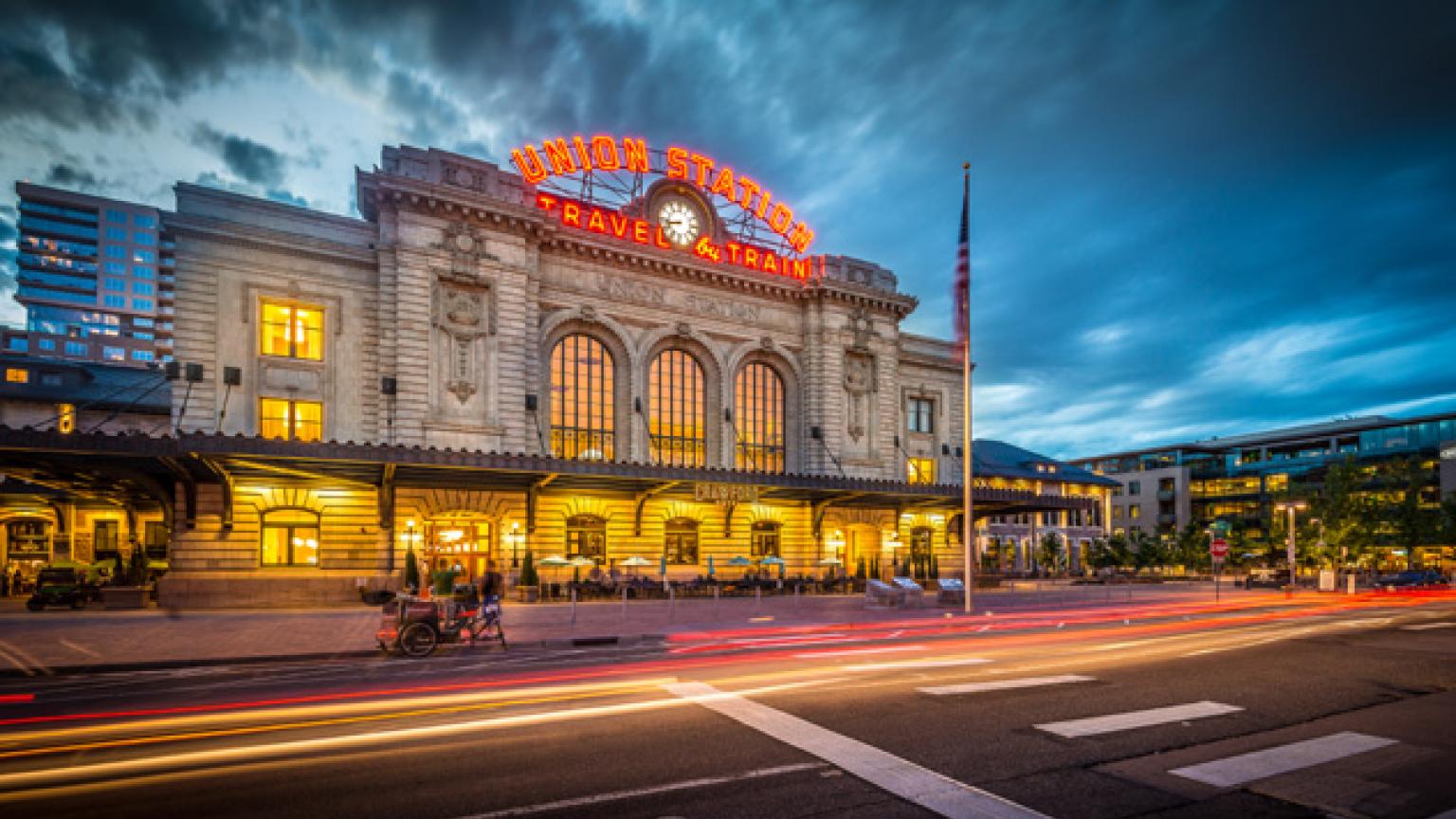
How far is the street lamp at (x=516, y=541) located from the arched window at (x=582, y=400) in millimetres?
4606

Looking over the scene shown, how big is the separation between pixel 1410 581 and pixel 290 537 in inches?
2561

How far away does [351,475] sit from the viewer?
3098 cm

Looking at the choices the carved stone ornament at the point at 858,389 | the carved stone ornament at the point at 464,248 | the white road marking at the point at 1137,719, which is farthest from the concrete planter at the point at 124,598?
the carved stone ornament at the point at 858,389

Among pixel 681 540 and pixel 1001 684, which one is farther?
pixel 681 540

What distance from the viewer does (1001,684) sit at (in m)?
12.3

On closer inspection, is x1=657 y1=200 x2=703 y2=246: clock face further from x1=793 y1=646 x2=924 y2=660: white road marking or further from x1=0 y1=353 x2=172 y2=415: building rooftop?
x1=0 y1=353 x2=172 y2=415: building rooftop

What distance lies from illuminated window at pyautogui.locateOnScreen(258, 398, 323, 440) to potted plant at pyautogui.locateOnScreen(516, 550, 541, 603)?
10665mm

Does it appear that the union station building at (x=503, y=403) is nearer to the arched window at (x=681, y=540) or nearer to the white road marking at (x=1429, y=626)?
the arched window at (x=681, y=540)

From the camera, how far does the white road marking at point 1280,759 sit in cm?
761

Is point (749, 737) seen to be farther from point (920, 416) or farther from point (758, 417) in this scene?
point (920, 416)

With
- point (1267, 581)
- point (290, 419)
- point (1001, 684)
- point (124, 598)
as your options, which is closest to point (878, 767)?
point (1001, 684)

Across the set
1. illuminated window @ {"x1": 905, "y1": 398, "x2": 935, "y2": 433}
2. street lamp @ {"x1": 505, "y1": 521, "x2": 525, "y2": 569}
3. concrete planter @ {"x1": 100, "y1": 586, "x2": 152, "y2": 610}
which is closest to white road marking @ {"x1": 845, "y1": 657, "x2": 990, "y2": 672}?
street lamp @ {"x1": 505, "y1": 521, "x2": 525, "y2": 569}

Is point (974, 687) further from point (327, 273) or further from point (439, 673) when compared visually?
point (327, 273)


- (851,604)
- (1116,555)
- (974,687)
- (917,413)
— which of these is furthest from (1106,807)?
(1116,555)
